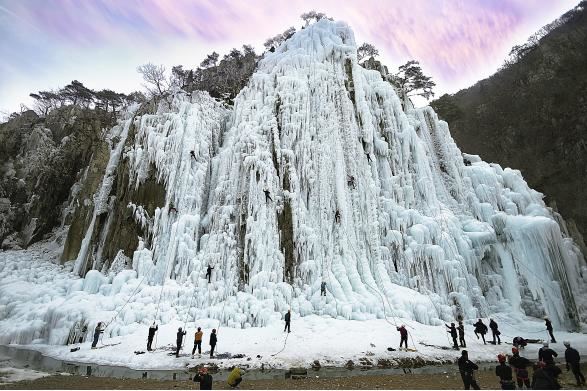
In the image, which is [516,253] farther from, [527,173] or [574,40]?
[574,40]

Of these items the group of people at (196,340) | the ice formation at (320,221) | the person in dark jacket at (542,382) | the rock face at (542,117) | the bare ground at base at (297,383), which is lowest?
the bare ground at base at (297,383)

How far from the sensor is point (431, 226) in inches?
782

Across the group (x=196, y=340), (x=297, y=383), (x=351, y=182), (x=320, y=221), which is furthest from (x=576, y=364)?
(x=351, y=182)

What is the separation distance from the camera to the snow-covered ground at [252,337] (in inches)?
514

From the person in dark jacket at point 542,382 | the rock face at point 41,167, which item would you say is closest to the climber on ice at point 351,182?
the person in dark jacket at point 542,382

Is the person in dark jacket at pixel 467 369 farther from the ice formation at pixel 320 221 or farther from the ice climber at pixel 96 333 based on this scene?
the ice climber at pixel 96 333

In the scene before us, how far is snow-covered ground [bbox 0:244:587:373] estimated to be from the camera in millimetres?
13055

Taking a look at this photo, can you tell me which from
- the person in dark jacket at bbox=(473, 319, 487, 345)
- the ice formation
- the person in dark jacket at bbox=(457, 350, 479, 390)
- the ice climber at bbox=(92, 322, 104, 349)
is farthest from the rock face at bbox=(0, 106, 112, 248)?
the person in dark jacket at bbox=(457, 350, 479, 390)

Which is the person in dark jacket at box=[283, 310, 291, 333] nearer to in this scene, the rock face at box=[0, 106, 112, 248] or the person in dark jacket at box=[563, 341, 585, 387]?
the person in dark jacket at box=[563, 341, 585, 387]

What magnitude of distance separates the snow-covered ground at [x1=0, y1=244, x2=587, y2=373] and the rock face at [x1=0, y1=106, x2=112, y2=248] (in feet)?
31.3

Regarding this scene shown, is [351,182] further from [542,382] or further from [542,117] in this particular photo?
[542,117]

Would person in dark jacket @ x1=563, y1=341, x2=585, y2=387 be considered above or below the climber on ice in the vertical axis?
below

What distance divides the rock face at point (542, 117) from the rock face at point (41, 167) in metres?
40.4

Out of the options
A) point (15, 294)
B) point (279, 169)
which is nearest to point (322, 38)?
point (279, 169)
